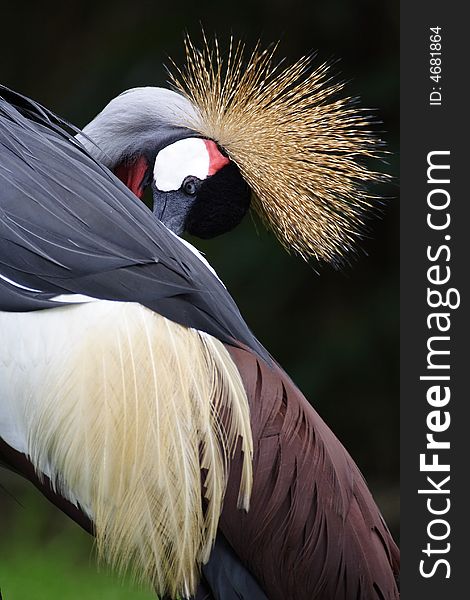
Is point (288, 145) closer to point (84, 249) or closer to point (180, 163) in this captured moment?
point (180, 163)

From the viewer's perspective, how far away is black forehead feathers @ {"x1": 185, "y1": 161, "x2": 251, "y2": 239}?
1.77 meters

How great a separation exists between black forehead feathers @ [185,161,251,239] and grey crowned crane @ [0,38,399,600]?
35 cm

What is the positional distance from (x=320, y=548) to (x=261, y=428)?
159mm

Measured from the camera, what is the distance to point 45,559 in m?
2.52

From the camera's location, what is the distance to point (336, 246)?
5.83 ft

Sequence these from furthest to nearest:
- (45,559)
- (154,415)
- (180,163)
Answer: (45,559) < (180,163) < (154,415)

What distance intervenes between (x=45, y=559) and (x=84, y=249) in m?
Result: 1.44

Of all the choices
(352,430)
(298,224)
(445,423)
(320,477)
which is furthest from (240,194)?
(352,430)

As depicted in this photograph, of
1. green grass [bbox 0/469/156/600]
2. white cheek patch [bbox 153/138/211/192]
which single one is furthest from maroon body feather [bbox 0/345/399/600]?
green grass [bbox 0/469/156/600]

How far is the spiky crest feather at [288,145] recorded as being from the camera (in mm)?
1757

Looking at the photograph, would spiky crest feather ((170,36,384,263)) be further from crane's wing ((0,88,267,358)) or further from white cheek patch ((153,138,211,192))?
crane's wing ((0,88,267,358))

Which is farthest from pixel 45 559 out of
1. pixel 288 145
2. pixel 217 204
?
pixel 288 145

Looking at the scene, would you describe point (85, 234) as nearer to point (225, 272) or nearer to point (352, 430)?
point (225, 272)

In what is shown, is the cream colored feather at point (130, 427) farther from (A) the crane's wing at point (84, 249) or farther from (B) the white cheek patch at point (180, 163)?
(B) the white cheek patch at point (180, 163)
